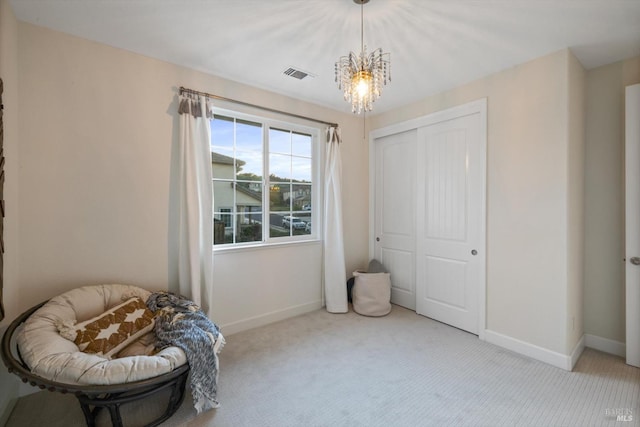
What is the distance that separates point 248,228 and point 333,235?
1063mm

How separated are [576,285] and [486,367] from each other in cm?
112

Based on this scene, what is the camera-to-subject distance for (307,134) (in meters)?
3.67

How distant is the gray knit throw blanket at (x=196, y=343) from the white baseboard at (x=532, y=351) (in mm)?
2527

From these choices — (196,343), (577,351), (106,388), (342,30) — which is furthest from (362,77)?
(577,351)

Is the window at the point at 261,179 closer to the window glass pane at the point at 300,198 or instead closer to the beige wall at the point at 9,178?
the window glass pane at the point at 300,198

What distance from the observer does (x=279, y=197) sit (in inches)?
134

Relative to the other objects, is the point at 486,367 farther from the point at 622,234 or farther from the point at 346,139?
the point at 346,139

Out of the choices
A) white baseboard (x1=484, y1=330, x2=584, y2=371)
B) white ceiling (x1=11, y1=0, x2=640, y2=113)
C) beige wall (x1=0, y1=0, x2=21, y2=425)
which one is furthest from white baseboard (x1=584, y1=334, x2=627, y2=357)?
beige wall (x1=0, y1=0, x2=21, y2=425)

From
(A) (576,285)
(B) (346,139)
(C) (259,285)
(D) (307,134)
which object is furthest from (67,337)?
(A) (576,285)

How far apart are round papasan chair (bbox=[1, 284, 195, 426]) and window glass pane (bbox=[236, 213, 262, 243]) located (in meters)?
1.22

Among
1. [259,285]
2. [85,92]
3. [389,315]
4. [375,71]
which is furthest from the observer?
[389,315]

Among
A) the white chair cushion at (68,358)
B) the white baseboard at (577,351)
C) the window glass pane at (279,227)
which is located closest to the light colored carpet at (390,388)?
the white baseboard at (577,351)

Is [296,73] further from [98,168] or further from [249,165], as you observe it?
[98,168]

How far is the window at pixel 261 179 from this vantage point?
3.00m
